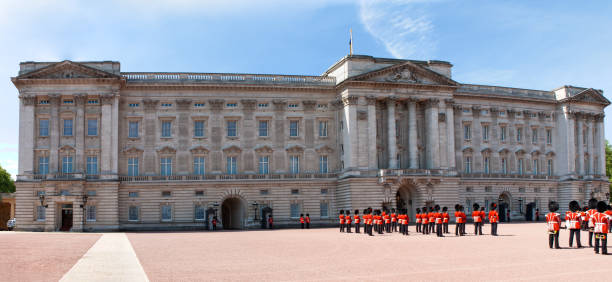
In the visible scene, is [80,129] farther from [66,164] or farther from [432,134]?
[432,134]

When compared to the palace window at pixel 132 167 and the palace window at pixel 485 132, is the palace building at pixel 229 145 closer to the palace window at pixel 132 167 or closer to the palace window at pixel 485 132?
the palace window at pixel 132 167

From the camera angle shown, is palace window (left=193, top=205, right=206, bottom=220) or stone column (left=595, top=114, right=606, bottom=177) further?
stone column (left=595, top=114, right=606, bottom=177)

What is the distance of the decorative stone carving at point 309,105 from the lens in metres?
61.5

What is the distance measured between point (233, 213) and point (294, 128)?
33.7 feet

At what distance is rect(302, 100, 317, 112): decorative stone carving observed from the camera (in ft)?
202

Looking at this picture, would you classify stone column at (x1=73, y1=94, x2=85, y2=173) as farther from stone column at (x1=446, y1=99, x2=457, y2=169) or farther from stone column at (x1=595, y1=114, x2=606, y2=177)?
stone column at (x1=595, y1=114, x2=606, y2=177)

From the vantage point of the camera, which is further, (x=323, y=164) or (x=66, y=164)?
(x=323, y=164)

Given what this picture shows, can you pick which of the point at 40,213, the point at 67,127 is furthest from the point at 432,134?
the point at 40,213

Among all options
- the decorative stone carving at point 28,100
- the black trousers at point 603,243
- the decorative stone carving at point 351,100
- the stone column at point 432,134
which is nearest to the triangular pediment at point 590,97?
the stone column at point 432,134

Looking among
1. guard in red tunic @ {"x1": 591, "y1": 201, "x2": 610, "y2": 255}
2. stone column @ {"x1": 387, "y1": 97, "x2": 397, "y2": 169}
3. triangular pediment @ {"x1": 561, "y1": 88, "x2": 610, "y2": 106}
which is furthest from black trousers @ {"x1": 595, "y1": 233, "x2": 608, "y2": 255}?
triangular pediment @ {"x1": 561, "y1": 88, "x2": 610, "y2": 106}

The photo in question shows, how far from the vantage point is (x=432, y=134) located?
62500mm

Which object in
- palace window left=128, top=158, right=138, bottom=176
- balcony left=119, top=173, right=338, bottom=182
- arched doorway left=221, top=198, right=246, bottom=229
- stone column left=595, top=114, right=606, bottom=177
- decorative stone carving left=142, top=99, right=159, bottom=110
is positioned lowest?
arched doorway left=221, top=198, right=246, bottom=229

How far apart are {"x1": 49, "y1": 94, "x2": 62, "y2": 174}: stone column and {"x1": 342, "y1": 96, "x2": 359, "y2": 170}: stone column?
2579cm

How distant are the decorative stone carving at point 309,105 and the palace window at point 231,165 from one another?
843 cm
